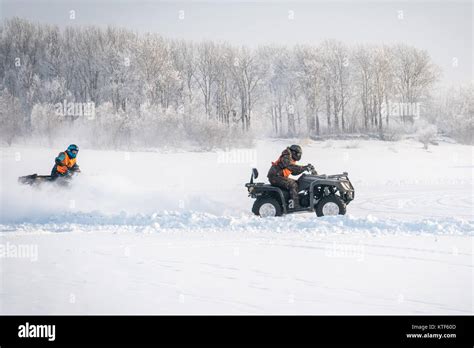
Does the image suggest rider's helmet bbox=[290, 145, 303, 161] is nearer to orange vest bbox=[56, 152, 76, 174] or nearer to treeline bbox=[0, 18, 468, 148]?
orange vest bbox=[56, 152, 76, 174]

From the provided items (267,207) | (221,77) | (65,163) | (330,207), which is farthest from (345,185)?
(221,77)

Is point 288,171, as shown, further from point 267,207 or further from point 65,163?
point 65,163

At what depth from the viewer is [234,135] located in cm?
3712

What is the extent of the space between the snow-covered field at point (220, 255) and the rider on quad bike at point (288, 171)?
666mm

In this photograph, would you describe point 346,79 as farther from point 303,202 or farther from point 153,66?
point 303,202

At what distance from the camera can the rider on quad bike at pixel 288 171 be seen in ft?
41.5

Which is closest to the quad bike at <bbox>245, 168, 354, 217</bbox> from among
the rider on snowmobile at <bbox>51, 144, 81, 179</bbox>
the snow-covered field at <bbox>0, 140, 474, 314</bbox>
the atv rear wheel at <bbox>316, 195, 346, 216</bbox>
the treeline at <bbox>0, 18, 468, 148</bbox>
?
the atv rear wheel at <bbox>316, 195, 346, 216</bbox>

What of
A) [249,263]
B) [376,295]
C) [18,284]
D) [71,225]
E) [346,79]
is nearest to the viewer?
[376,295]

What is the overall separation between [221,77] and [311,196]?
38503 millimetres

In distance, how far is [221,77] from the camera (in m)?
49.8

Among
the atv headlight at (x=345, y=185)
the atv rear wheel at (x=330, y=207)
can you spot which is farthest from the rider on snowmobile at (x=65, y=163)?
the atv headlight at (x=345, y=185)

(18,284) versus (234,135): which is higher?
(234,135)
